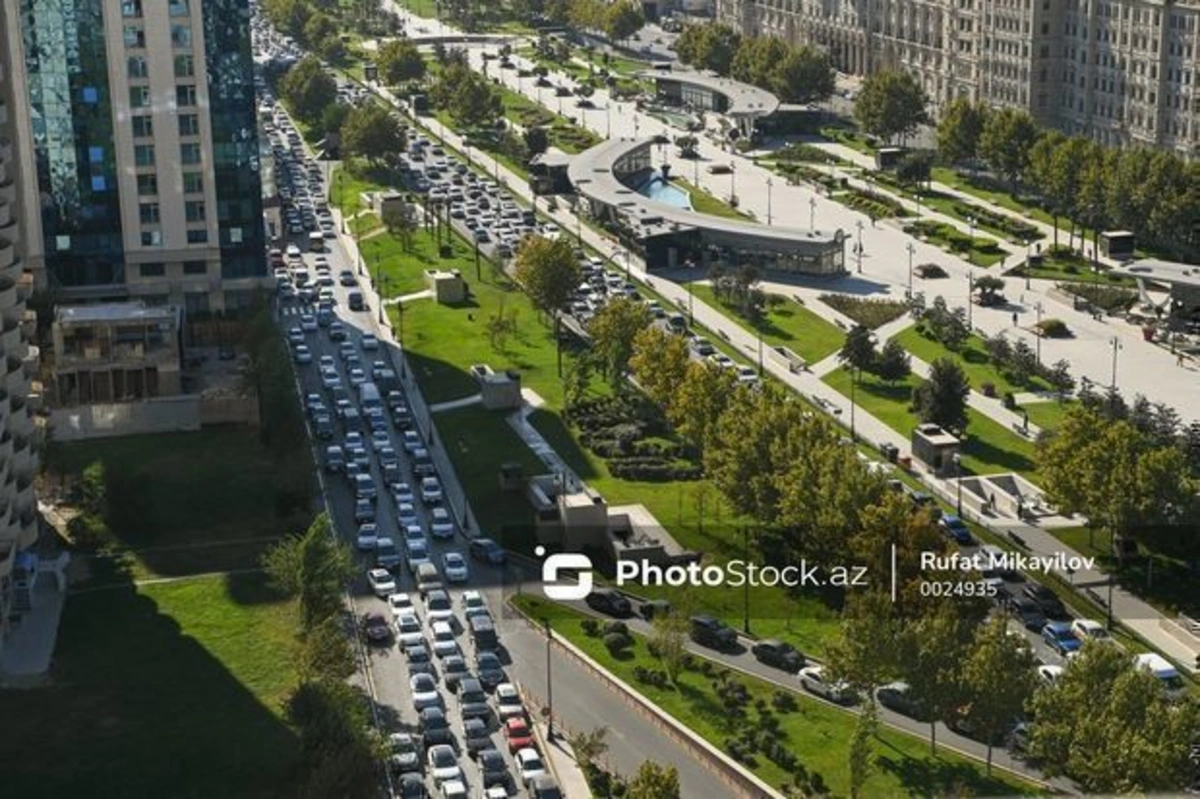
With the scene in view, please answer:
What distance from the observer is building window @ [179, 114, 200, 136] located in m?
143

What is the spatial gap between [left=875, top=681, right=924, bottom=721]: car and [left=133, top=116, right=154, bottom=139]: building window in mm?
75643

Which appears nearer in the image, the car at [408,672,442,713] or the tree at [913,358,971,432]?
the car at [408,672,442,713]

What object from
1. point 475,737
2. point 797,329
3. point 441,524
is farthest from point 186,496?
point 797,329

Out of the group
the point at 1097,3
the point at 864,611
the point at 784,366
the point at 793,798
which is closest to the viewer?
the point at 793,798

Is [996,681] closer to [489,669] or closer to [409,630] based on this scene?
[489,669]

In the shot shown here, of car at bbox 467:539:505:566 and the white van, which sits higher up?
the white van

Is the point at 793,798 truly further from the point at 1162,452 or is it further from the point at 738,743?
the point at 1162,452

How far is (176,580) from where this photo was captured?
102m

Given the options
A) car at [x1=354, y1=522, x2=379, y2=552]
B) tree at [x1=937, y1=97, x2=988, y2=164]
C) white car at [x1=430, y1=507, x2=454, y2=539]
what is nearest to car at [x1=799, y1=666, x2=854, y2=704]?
white car at [x1=430, y1=507, x2=454, y2=539]

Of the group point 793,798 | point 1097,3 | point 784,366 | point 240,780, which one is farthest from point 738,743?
point 1097,3

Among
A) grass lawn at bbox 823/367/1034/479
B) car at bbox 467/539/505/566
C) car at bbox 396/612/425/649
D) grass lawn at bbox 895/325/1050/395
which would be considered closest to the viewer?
car at bbox 396/612/425/649

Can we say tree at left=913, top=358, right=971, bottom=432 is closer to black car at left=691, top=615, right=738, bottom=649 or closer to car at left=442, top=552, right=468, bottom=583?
car at left=442, top=552, right=468, bottom=583

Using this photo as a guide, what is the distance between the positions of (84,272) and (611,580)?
58002 mm

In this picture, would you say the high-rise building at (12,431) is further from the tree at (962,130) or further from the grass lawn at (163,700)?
the tree at (962,130)
